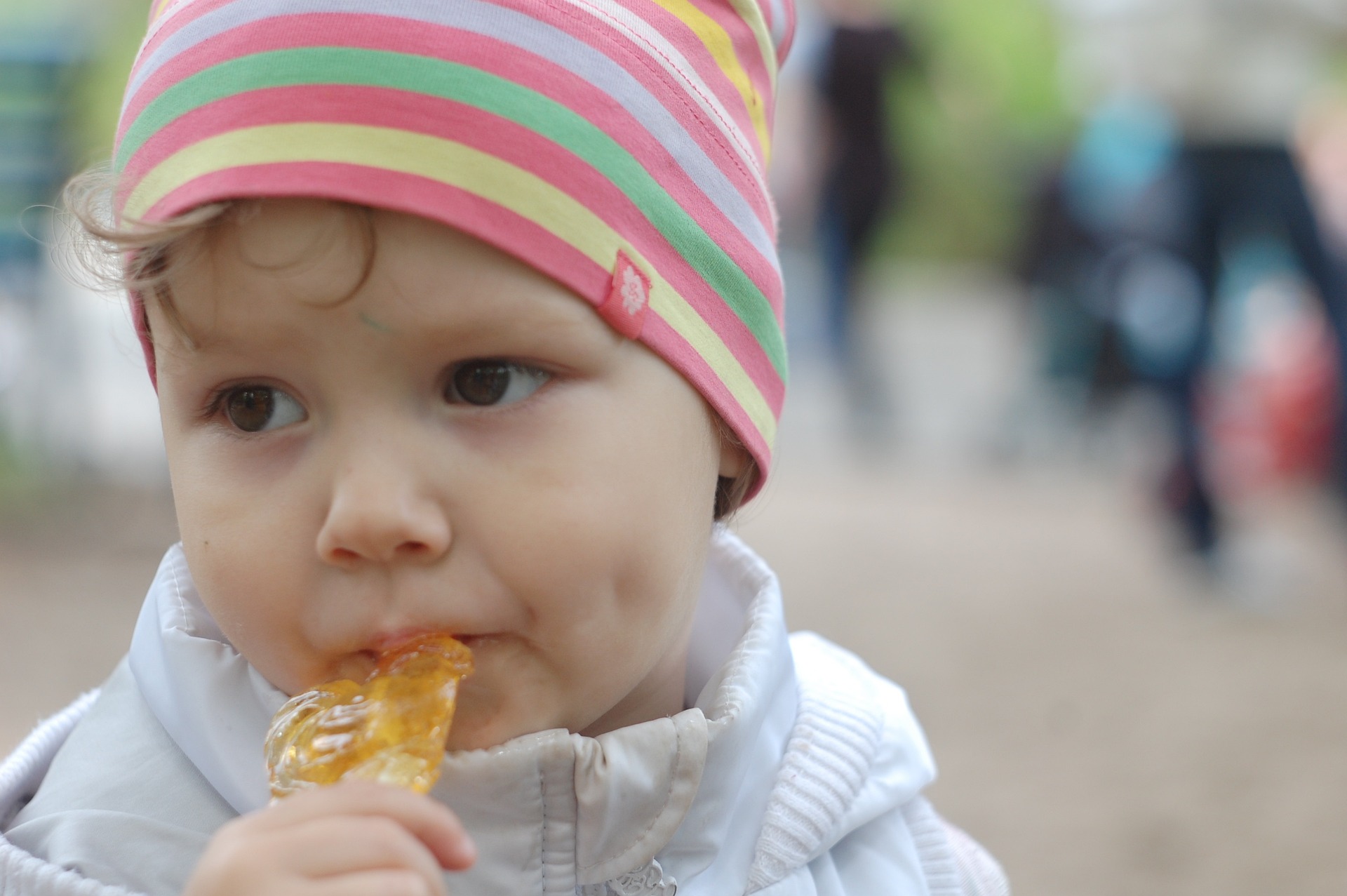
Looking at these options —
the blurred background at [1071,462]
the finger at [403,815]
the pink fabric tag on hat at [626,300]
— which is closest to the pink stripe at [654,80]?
the pink fabric tag on hat at [626,300]

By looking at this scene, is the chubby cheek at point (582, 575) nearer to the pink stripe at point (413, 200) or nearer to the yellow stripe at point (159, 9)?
the pink stripe at point (413, 200)

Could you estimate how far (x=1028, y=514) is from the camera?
6379 millimetres

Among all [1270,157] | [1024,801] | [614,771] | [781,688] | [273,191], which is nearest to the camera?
[273,191]

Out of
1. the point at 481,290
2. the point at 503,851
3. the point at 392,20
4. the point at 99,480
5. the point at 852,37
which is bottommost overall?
the point at 503,851

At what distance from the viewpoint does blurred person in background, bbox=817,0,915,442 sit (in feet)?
24.9

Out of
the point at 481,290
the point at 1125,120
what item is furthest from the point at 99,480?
the point at 481,290

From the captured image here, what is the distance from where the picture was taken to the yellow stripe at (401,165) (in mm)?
1183

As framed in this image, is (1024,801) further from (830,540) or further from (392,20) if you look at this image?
(392,20)

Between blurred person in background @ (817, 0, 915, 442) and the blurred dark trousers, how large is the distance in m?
2.25

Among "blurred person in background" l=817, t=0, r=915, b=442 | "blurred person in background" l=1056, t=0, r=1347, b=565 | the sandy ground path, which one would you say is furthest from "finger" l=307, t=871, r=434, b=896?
"blurred person in background" l=817, t=0, r=915, b=442

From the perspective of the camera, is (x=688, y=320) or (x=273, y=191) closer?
(x=273, y=191)

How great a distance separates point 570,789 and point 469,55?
652 millimetres

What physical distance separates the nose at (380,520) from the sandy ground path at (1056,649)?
77 cm

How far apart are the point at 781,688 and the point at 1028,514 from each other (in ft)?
16.6
